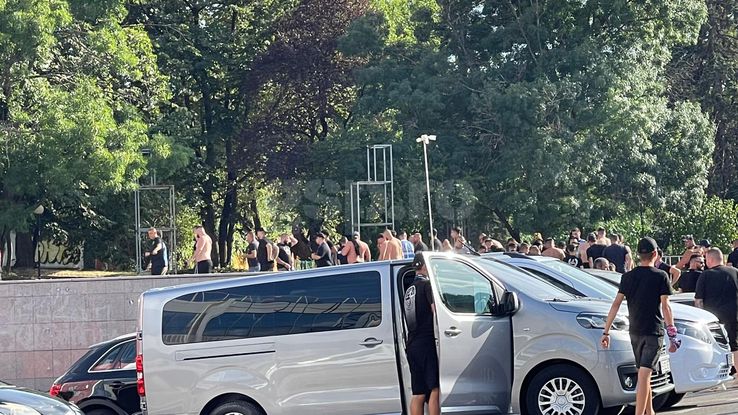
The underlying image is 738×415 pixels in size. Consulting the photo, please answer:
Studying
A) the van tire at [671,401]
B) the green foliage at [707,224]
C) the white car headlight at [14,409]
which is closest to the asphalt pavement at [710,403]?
the van tire at [671,401]

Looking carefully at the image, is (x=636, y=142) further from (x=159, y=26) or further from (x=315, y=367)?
(x=315, y=367)

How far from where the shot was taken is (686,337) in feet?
39.5

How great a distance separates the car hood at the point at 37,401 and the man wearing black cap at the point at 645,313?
4.76 metres

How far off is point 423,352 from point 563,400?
57.2 inches

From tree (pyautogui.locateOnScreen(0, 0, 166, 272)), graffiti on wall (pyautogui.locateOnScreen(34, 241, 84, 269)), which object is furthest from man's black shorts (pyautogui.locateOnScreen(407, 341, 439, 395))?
graffiti on wall (pyautogui.locateOnScreen(34, 241, 84, 269))

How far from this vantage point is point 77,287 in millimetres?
19203

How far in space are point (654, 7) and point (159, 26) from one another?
1773 centimetres

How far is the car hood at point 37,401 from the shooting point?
34.9 ft

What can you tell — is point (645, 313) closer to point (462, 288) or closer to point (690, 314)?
point (462, 288)

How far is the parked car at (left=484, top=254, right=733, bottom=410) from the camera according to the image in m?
11.9

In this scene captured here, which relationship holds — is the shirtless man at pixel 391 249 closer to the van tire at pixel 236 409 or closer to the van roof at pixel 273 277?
the van roof at pixel 273 277

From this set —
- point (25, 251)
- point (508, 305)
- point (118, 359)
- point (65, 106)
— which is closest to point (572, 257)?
point (118, 359)

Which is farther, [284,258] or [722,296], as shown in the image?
[284,258]

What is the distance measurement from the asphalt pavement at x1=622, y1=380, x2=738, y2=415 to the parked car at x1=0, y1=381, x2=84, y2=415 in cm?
563
